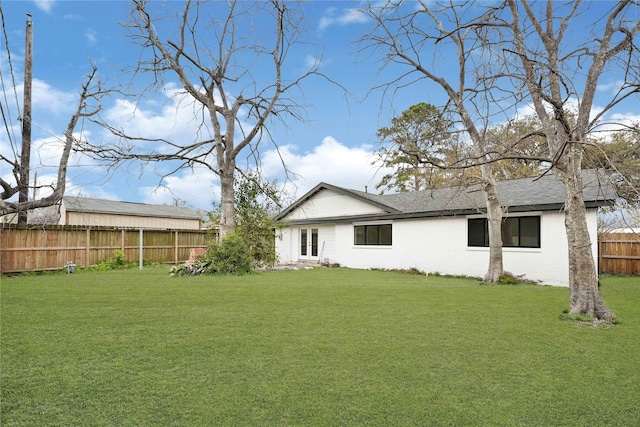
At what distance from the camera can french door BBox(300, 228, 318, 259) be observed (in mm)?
20266

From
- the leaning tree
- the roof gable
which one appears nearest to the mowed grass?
the leaning tree

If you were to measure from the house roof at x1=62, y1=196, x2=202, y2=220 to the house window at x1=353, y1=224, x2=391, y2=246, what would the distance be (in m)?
18.2

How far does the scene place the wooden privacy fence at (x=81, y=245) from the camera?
13305mm

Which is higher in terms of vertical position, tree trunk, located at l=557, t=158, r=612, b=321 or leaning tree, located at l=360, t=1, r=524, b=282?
leaning tree, located at l=360, t=1, r=524, b=282

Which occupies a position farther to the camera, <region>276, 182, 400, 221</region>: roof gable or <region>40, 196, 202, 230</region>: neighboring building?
<region>40, 196, 202, 230</region>: neighboring building

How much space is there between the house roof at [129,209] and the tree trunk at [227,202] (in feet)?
46.8

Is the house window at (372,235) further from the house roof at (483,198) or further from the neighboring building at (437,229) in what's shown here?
the house roof at (483,198)

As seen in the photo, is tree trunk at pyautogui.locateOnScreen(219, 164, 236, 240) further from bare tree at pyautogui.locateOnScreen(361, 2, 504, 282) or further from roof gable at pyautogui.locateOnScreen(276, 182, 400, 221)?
bare tree at pyautogui.locateOnScreen(361, 2, 504, 282)

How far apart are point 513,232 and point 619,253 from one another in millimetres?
5336

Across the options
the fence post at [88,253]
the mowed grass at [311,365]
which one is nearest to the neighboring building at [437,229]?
the mowed grass at [311,365]

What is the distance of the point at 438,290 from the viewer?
9.54 meters

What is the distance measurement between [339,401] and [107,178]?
12908mm

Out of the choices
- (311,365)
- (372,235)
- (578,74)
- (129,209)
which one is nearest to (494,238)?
(578,74)

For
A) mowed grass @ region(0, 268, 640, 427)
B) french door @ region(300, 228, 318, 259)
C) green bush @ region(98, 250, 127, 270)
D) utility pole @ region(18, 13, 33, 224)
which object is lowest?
mowed grass @ region(0, 268, 640, 427)
